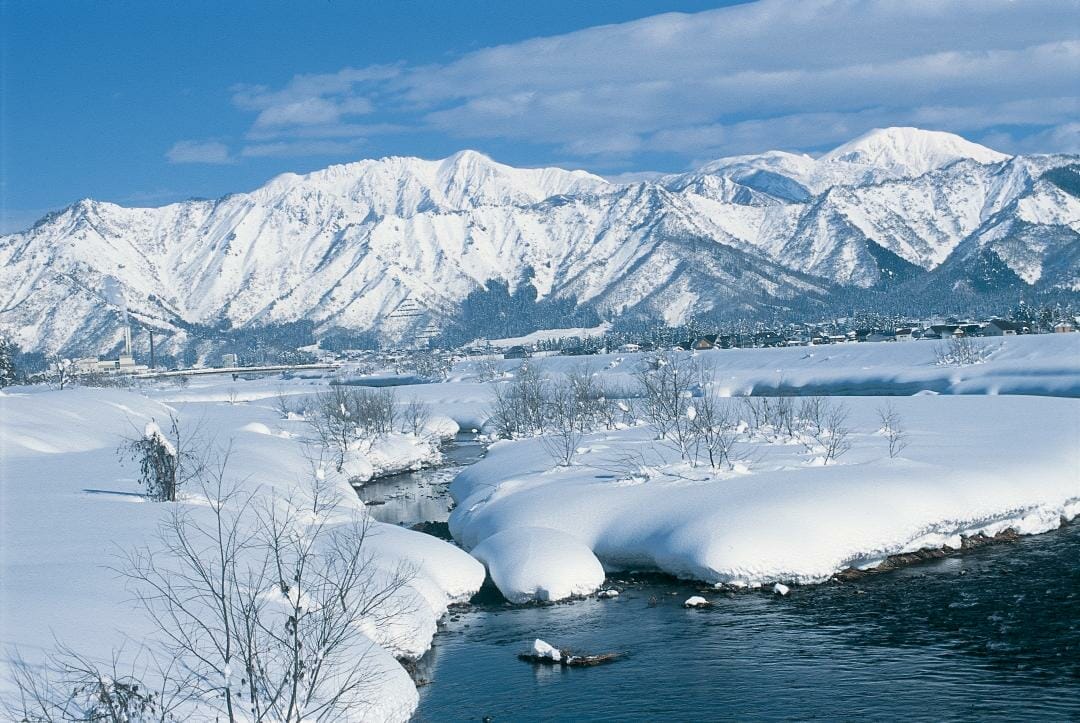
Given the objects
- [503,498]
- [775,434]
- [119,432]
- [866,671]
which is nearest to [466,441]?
[119,432]

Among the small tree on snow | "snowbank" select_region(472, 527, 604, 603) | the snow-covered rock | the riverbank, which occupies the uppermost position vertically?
the small tree on snow

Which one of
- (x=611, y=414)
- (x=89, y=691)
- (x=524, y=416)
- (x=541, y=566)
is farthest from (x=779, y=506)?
(x=524, y=416)

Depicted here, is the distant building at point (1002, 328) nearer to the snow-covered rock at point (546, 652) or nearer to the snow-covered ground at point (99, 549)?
the snow-covered ground at point (99, 549)

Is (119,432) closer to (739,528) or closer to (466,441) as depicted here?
(466,441)

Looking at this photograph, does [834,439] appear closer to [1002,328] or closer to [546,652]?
[546,652]

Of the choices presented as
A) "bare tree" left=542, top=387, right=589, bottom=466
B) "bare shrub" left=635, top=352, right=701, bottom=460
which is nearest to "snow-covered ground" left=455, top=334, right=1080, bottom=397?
"bare tree" left=542, top=387, right=589, bottom=466

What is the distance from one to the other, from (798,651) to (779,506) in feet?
36.9

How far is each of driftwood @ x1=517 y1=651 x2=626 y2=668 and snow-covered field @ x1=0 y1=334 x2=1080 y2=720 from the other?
3.16 m

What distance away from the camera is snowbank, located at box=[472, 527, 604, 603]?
32875 millimetres

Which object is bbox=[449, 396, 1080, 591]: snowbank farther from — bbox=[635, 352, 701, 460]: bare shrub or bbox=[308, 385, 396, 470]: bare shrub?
bbox=[308, 385, 396, 470]: bare shrub

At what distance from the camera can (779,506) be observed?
121ft

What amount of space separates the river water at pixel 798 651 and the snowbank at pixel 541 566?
2.33ft

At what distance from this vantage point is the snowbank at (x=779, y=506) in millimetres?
34219

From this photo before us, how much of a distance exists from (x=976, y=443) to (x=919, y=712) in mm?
34725
